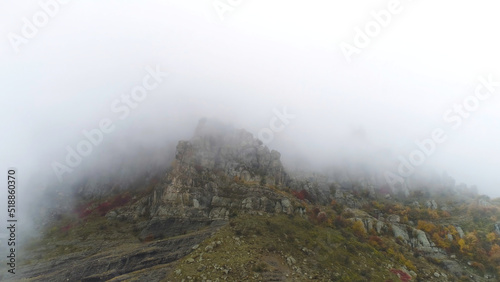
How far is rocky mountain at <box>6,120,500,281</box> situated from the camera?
46.0m

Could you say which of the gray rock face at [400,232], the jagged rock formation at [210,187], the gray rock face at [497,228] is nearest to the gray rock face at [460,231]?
the gray rock face at [497,228]

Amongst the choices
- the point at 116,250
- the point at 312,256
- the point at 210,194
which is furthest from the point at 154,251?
the point at 312,256

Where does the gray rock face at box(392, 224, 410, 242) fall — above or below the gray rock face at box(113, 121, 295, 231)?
below

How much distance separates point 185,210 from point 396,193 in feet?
299

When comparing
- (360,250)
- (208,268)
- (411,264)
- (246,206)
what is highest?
(246,206)

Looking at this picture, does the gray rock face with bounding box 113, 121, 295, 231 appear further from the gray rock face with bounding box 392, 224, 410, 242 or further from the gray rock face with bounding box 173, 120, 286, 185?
the gray rock face with bounding box 392, 224, 410, 242

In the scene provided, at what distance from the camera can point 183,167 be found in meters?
68.3

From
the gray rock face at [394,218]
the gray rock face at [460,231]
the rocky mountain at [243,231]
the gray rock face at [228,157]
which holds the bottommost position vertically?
the gray rock face at [460,231]

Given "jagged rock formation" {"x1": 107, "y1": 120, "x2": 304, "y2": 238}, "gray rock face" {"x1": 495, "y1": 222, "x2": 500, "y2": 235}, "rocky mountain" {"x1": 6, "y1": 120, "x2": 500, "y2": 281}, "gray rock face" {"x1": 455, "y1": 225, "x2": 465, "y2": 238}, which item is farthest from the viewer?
"gray rock face" {"x1": 455, "y1": 225, "x2": 465, "y2": 238}

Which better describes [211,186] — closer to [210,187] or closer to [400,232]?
[210,187]

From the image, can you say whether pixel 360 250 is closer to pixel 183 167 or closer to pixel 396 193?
pixel 183 167

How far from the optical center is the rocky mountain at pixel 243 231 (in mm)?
46031

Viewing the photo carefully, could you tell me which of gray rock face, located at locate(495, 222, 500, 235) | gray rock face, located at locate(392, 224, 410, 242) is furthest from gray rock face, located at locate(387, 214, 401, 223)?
gray rock face, located at locate(495, 222, 500, 235)

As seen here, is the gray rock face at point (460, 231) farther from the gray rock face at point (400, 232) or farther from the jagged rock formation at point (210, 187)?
the jagged rock formation at point (210, 187)
